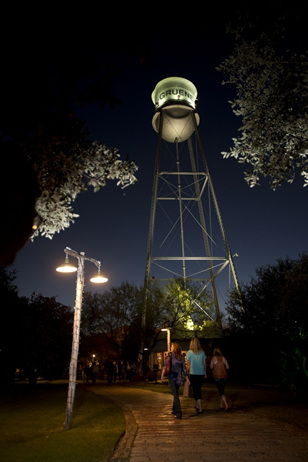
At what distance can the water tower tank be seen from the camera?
31.8m

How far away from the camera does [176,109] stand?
104ft

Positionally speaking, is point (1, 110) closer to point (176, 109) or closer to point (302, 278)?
point (302, 278)

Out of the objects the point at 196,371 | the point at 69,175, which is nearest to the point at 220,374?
the point at 196,371

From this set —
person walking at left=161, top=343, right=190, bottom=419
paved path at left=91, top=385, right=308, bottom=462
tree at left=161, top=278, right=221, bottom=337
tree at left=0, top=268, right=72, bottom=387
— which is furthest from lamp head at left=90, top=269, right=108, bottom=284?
tree at left=161, top=278, right=221, bottom=337

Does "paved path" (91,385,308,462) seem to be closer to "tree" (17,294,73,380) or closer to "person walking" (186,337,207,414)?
"person walking" (186,337,207,414)

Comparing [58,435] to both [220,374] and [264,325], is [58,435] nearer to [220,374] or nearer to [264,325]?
[220,374]

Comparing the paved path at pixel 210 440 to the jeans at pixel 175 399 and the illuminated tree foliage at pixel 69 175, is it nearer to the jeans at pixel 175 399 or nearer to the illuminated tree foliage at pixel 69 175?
the jeans at pixel 175 399

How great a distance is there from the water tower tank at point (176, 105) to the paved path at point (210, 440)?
27.4 meters

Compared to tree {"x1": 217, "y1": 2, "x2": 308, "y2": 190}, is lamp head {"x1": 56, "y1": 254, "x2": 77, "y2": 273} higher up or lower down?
lower down

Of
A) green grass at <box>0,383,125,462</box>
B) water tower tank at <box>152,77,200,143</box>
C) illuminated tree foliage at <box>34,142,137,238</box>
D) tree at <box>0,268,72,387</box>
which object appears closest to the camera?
green grass at <box>0,383,125,462</box>

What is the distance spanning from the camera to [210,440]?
642 centimetres

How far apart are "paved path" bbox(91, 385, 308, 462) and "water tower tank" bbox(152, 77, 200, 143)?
2745cm

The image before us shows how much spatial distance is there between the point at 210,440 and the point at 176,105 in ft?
95.9

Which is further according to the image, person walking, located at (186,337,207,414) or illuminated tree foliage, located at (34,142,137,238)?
person walking, located at (186,337,207,414)
